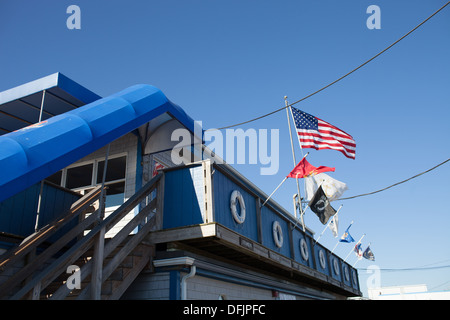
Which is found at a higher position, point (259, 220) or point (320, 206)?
point (320, 206)

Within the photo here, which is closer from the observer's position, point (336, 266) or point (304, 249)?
point (304, 249)

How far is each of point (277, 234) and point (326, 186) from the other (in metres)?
3.31

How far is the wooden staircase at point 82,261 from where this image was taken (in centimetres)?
562

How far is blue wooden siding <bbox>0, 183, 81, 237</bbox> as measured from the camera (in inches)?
296

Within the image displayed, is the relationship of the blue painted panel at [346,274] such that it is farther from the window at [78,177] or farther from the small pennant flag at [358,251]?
the window at [78,177]

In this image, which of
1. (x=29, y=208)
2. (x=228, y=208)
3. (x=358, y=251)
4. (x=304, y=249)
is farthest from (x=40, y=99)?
(x=358, y=251)

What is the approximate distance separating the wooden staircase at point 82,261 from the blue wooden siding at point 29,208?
21.5 inches

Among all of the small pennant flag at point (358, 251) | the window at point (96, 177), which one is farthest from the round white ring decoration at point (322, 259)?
the small pennant flag at point (358, 251)

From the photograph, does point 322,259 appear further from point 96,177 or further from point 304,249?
point 96,177

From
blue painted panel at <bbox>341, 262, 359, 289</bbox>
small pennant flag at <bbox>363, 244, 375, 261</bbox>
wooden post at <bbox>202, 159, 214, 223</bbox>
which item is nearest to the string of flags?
wooden post at <bbox>202, 159, 214, 223</bbox>

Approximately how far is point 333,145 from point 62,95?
330 inches

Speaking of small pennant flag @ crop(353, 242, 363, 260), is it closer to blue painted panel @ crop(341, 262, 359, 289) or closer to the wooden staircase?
blue painted panel @ crop(341, 262, 359, 289)

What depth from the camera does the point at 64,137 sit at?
5273mm
